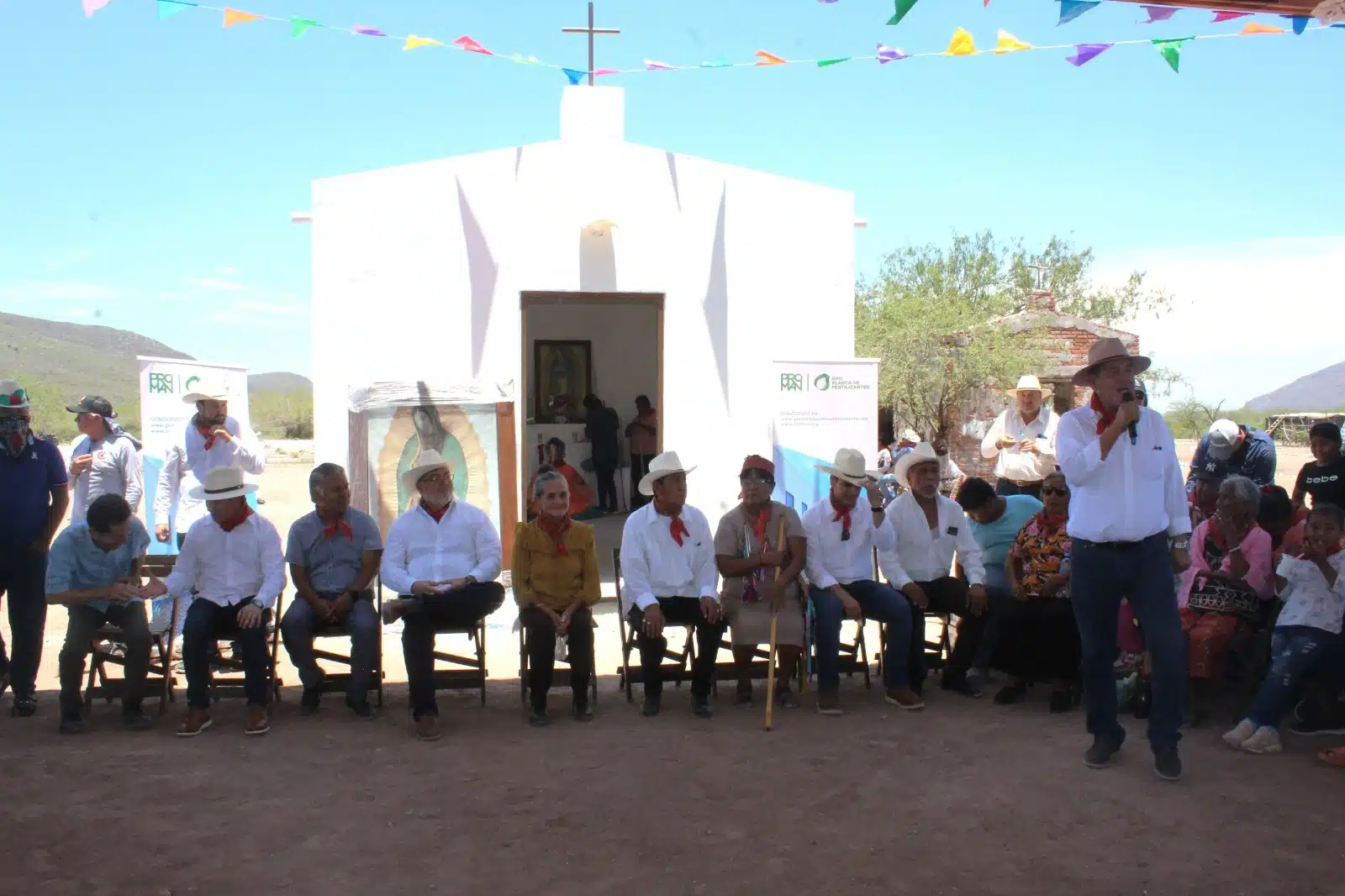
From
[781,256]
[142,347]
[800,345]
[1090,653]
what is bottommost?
[1090,653]

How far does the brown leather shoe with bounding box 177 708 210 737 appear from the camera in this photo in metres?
5.52

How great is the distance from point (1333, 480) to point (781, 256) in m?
4.57

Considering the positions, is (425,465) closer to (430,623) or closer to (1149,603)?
(430,623)

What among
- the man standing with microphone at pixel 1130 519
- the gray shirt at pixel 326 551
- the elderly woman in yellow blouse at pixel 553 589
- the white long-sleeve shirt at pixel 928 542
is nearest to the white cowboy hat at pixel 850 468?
the white long-sleeve shirt at pixel 928 542

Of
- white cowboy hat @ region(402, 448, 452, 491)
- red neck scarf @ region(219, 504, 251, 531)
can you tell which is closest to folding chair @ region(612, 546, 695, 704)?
white cowboy hat @ region(402, 448, 452, 491)

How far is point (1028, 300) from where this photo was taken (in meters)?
21.1

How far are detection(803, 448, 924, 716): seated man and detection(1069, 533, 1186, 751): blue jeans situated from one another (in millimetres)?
1448

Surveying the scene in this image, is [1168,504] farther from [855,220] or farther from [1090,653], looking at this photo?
[855,220]

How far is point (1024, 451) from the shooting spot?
7953 mm

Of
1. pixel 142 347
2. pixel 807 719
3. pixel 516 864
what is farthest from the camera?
pixel 142 347

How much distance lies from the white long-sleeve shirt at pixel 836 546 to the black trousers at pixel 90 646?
3.42 m

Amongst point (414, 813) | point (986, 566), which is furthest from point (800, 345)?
point (414, 813)

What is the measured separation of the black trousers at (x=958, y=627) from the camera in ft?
20.7

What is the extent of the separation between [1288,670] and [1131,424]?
1514 mm
